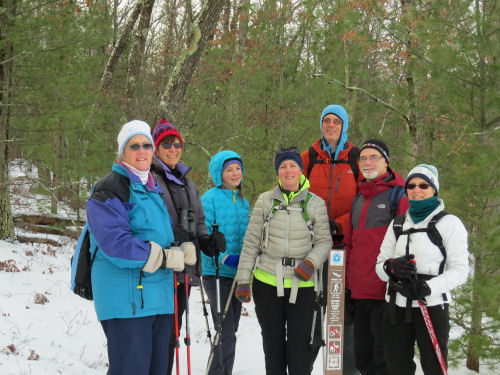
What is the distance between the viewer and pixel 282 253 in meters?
3.50

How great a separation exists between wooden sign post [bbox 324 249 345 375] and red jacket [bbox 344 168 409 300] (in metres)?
0.10

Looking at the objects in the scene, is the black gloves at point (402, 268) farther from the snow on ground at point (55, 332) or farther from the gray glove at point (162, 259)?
the snow on ground at point (55, 332)

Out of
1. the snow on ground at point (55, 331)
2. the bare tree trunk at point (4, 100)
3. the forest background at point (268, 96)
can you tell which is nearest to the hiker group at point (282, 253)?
the snow on ground at point (55, 331)

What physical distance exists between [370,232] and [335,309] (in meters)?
0.74

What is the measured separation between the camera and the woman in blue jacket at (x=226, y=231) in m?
3.97

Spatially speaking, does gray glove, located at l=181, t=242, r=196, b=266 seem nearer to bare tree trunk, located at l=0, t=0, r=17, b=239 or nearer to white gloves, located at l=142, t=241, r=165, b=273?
white gloves, located at l=142, t=241, r=165, b=273

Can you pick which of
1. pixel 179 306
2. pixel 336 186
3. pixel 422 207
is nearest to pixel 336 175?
pixel 336 186

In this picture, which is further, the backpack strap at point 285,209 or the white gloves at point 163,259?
the backpack strap at point 285,209

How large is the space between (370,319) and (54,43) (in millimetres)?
7518

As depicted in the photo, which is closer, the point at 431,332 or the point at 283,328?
the point at 431,332

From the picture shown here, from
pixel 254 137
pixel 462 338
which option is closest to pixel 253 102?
pixel 254 137

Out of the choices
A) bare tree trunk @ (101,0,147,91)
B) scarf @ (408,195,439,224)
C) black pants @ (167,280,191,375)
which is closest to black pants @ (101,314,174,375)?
black pants @ (167,280,191,375)

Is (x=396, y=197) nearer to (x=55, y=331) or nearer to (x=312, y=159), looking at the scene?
(x=312, y=159)

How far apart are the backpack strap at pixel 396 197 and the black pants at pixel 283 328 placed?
0.97 metres
